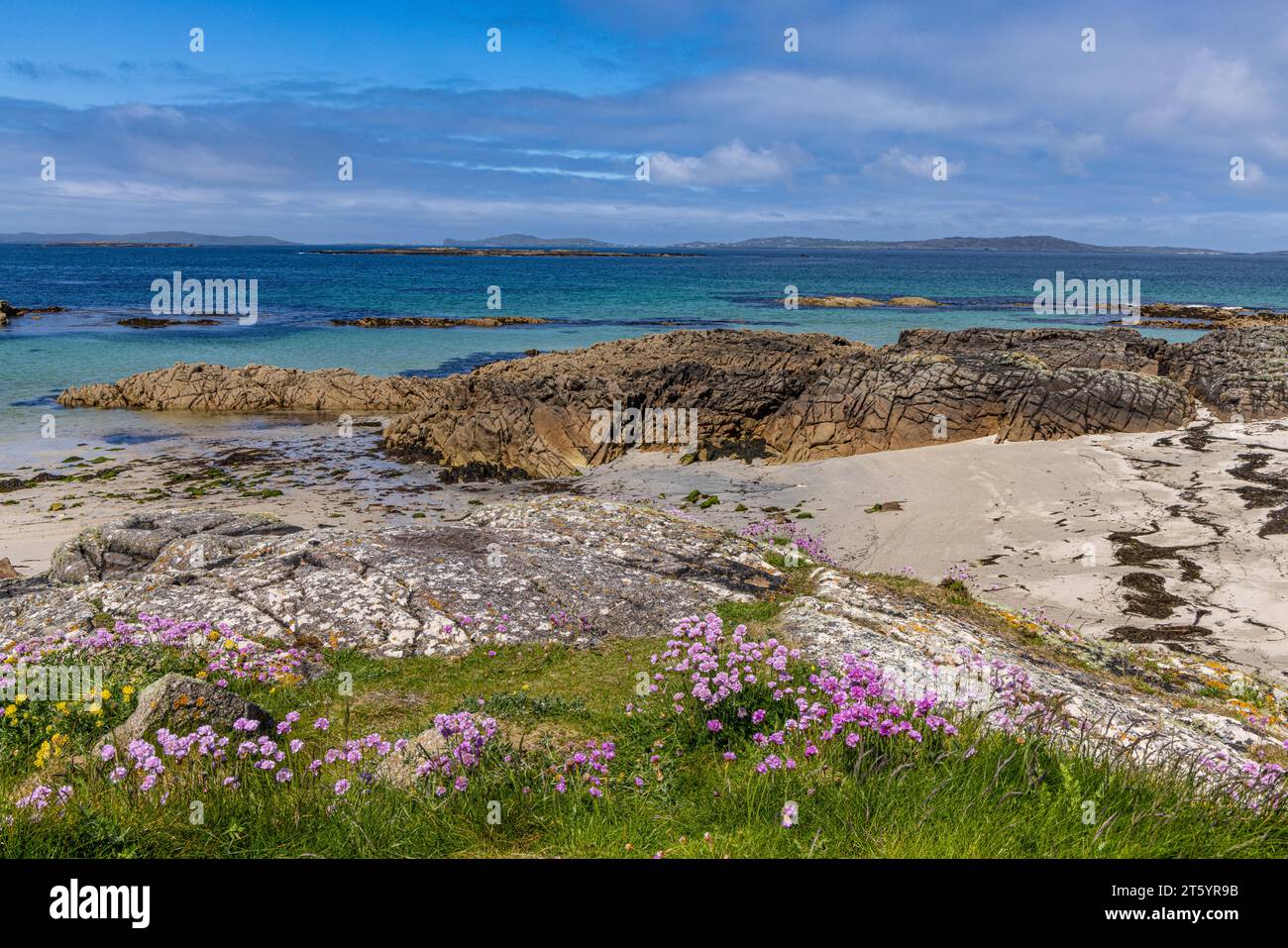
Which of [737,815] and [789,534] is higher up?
[737,815]

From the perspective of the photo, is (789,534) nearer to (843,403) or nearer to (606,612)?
(606,612)

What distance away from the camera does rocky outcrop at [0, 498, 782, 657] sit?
883 cm

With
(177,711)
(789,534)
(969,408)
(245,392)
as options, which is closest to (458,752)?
(177,711)

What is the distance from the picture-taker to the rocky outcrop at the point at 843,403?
25.9 meters

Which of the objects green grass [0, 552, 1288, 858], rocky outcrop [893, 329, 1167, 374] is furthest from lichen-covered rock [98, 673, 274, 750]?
rocky outcrop [893, 329, 1167, 374]

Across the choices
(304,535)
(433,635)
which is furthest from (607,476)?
(433,635)

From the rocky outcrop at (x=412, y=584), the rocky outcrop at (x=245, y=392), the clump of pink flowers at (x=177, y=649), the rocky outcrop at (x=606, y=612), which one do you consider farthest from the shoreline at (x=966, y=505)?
the clump of pink flowers at (x=177, y=649)

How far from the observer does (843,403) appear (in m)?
27.2

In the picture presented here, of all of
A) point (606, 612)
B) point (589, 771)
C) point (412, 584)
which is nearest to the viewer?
point (589, 771)

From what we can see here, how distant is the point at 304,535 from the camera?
11172 millimetres

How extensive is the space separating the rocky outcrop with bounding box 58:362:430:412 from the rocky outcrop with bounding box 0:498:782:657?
2540cm

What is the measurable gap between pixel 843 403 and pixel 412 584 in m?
20.1

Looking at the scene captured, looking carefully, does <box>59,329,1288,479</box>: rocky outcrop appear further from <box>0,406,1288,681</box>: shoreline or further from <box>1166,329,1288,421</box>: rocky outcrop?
<box>0,406,1288,681</box>: shoreline

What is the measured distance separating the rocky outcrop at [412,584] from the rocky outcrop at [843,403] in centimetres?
1381
